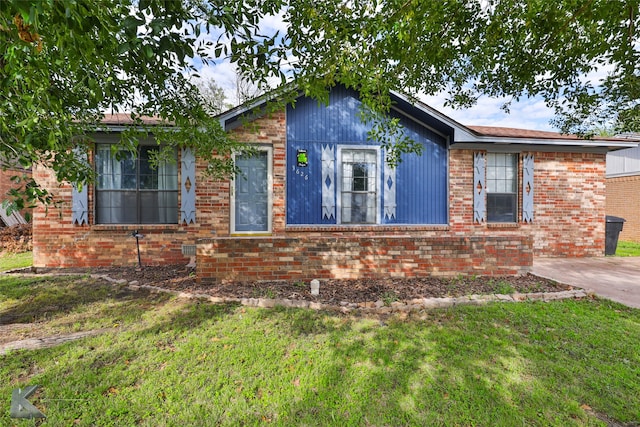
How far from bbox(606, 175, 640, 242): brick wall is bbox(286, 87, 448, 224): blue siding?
1108 cm

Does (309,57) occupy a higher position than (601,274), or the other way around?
(309,57)

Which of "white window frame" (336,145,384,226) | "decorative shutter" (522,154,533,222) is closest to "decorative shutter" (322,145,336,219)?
"white window frame" (336,145,384,226)

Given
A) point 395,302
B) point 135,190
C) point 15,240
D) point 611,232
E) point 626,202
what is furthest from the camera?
point 626,202

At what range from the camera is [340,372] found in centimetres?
242

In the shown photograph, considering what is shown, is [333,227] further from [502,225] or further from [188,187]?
[502,225]

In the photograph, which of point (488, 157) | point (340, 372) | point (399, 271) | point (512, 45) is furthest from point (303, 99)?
point (340, 372)

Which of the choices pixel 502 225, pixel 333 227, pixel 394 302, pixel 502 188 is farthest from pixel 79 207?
pixel 502 188

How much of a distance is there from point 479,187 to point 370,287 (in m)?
4.86

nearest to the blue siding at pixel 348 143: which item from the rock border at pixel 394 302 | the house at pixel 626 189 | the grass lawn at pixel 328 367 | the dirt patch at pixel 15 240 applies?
the rock border at pixel 394 302

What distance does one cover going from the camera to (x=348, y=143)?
22.9 feet

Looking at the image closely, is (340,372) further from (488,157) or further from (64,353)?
(488,157)

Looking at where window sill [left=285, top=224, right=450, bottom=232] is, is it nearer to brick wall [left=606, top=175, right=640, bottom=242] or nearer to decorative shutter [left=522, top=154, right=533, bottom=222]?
decorative shutter [left=522, top=154, right=533, bottom=222]

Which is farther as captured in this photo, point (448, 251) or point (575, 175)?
point (575, 175)

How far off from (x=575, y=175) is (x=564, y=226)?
145 centimetres
